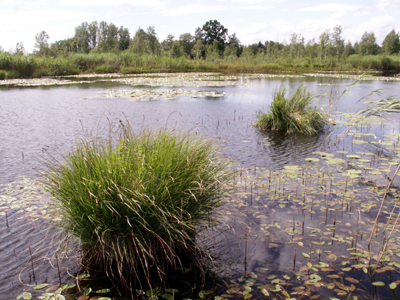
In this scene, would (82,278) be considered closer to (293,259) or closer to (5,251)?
(5,251)

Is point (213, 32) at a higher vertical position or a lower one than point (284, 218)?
higher

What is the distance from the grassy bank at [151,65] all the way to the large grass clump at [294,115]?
24016 millimetres

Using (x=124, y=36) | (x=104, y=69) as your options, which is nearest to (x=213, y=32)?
(x=124, y=36)

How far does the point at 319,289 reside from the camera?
3047mm

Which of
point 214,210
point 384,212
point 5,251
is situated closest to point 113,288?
point 214,210

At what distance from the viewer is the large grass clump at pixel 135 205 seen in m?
2.93

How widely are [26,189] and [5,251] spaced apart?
6.49 ft

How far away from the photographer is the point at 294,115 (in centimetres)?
1034

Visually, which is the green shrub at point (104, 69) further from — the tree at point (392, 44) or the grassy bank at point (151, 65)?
the tree at point (392, 44)

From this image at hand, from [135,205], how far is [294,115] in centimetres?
862

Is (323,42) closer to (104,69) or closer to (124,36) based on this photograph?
(104,69)

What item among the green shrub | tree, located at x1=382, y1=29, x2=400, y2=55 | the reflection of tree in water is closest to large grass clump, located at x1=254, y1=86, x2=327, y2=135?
the reflection of tree in water

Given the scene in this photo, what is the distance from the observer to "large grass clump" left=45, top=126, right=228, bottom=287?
2926 mm

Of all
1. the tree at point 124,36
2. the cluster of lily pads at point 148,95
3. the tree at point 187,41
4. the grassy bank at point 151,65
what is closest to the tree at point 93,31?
the tree at point 124,36
